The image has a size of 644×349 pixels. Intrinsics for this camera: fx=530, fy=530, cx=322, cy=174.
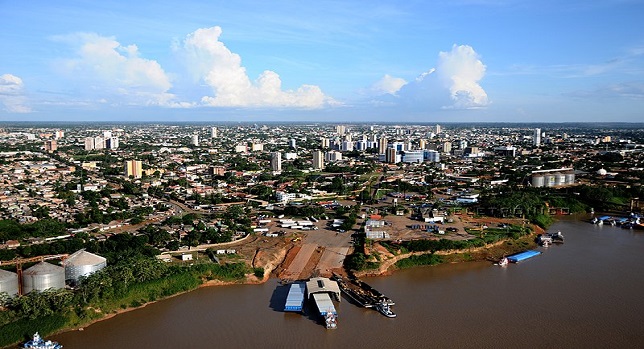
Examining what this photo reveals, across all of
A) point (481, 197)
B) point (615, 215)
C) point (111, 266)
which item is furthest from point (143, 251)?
point (615, 215)

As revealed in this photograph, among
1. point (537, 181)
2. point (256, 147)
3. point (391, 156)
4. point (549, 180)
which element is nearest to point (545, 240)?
point (537, 181)

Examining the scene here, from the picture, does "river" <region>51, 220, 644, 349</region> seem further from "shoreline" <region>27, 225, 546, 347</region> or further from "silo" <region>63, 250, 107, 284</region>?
"silo" <region>63, 250, 107, 284</region>

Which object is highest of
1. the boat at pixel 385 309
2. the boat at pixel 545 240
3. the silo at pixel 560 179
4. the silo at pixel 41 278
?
the silo at pixel 560 179

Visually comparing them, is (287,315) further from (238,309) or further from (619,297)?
(619,297)

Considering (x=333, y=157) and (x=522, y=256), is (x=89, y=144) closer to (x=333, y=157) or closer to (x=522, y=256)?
(x=333, y=157)

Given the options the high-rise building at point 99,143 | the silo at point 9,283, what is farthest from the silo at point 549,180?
the high-rise building at point 99,143

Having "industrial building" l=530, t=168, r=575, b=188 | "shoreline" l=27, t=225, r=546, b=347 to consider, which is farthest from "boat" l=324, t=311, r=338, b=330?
"industrial building" l=530, t=168, r=575, b=188

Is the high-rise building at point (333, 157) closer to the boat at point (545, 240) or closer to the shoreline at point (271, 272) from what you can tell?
the boat at point (545, 240)
